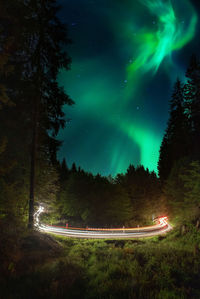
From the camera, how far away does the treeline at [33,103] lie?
10062mm

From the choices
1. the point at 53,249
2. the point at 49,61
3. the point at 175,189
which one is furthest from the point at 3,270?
the point at 175,189

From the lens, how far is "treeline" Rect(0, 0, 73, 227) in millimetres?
10062

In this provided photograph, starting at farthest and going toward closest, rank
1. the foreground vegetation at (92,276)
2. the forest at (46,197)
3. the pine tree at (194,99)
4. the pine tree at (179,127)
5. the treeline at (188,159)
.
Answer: the pine tree at (179,127) < the pine tree at (194,99) < the treeline at (188,159) < the forest at (46,197) < the foreground vegetation at (92,276)

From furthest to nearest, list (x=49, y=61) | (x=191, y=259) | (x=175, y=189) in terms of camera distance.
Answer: (x=175, y=189) → (x=49, y=61) → (x=191, y=259)

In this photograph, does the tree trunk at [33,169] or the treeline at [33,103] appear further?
the tree trunk at [33,169]

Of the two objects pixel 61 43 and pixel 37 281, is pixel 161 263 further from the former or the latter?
pixel 61 43

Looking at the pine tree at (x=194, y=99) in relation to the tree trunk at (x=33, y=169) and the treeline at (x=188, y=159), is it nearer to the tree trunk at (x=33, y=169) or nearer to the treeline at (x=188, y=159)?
the treeline at (x=188, y=159)

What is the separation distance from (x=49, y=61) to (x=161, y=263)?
43.2 feet

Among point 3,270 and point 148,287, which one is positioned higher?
point 3,270

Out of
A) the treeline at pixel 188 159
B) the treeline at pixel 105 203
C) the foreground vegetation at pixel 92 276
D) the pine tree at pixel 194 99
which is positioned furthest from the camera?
the treeline at pixel 105 203

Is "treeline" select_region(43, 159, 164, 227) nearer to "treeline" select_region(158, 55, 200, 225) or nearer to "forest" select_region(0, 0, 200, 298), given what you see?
"treeline" select_region(158, 55, 200, 225)

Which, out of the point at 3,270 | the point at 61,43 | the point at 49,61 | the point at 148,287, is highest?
the point at 61,43

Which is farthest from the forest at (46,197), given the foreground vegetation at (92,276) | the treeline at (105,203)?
the treeline at (105,203)

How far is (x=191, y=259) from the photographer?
871 cm
